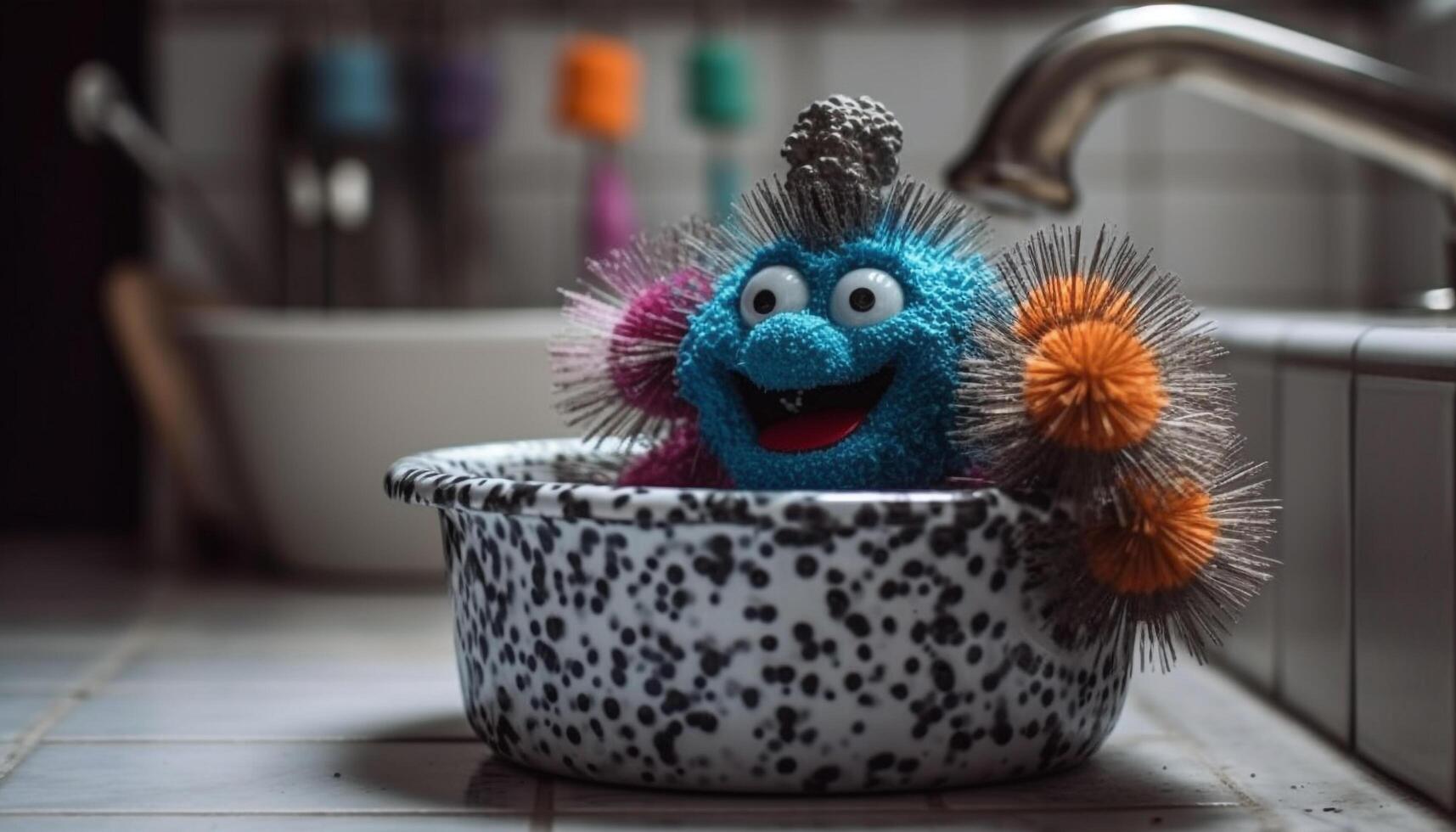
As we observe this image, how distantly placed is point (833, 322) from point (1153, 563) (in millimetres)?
153

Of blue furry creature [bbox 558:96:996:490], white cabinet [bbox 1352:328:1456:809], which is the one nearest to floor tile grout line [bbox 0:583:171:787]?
blue furry creature [bbox 558:96:996:490]

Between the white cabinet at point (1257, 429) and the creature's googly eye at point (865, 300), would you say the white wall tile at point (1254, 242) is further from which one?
the creature's googly eye at point (865, 300)

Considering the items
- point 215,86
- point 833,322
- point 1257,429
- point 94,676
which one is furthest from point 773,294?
point 215,86

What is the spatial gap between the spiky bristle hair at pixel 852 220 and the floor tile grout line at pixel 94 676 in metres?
0.38

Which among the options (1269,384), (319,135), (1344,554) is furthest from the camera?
(319,135)

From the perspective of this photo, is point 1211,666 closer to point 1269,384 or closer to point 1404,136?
point 1269,384

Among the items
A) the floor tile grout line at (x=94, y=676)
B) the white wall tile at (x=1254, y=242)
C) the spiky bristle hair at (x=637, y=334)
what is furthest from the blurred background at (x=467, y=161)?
the spiky bristle hair at (x=637, y=334)

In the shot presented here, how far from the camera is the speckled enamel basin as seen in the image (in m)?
0.62

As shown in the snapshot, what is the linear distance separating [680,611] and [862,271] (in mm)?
151

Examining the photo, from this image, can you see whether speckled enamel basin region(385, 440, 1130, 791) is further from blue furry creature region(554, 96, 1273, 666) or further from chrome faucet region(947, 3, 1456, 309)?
chrome faucet region(947, 3, 1456, 309)

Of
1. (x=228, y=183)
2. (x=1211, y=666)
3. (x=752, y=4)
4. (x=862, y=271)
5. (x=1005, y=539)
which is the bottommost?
(x=1211, y=666)

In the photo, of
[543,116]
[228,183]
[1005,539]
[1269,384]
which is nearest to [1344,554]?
[1269,384]

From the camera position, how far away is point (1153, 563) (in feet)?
2.02

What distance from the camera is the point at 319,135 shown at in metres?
1.90
